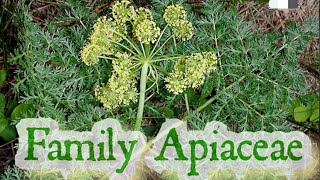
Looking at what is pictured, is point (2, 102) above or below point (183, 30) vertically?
below

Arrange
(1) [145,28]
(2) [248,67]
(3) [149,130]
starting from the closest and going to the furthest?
(1) [145,28] < (2) [248,67] < (3) [149,130]

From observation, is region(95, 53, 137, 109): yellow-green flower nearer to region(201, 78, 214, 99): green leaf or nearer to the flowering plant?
the flowering plant

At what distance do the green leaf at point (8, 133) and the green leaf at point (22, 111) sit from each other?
46 millimetres

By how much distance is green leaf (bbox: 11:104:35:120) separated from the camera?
1575mm

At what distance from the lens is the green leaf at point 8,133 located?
1.63 metres

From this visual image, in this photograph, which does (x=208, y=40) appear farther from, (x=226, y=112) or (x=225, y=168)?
(x=225, y=168)

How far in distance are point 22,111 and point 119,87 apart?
1.13 ft

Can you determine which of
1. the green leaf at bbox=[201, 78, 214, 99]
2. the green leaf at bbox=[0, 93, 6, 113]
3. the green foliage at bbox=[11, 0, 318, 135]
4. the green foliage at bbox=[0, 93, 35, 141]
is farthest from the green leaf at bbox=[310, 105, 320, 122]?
the green leaf at bbox=[0, 93, 6, 113]

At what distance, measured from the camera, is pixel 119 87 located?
1474mm

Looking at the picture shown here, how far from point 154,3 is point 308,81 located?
24.3 inches

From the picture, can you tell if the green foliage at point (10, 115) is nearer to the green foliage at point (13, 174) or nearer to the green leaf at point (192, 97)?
the green foliage at point (13, 174)

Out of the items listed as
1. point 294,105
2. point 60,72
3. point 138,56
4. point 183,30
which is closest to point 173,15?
point 183,30

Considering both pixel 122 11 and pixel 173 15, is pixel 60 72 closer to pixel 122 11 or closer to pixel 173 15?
pixel 122 11

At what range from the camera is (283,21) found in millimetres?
1799
